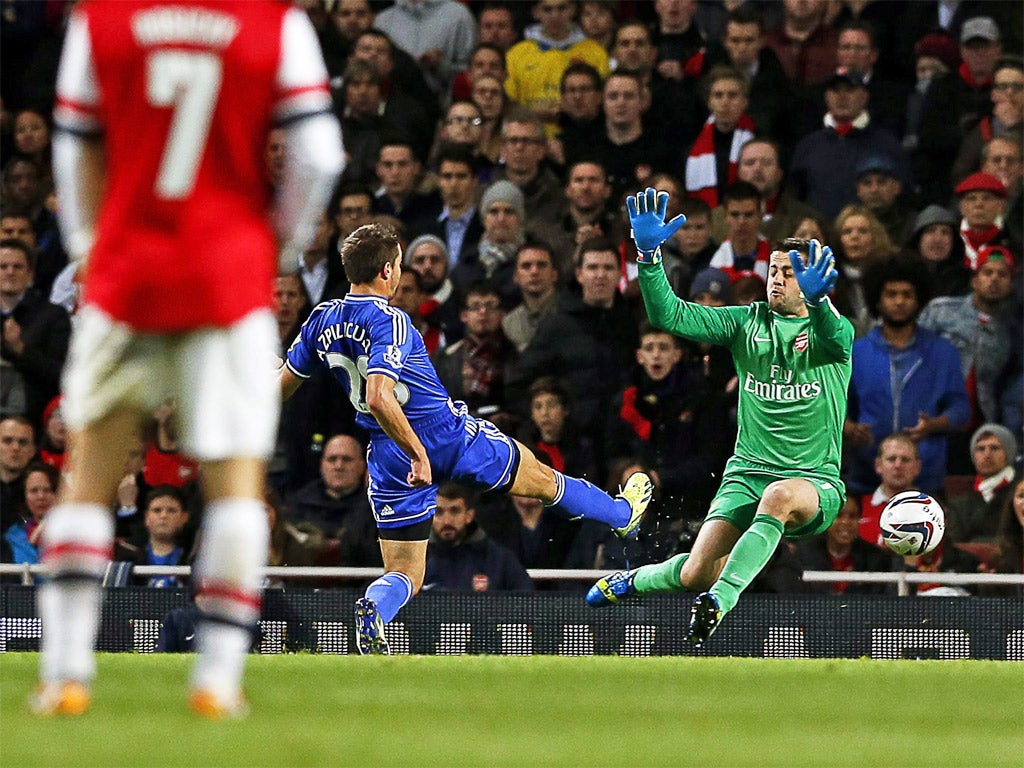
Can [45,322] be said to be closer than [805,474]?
No

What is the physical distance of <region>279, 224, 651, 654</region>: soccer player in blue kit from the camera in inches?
350

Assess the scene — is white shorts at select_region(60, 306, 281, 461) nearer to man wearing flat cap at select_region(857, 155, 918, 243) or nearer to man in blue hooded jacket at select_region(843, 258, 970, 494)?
man in blue hooded jacket at select_region(843, 258, 970, 494)

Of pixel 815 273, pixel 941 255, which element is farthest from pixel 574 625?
pixel 941 255

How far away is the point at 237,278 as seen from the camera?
5.22 meters

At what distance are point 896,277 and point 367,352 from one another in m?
4.33

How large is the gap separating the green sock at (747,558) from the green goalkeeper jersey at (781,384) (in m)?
0.40

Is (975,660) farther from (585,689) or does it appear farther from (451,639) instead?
(585,689)

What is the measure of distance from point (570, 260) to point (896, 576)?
3.42 metres

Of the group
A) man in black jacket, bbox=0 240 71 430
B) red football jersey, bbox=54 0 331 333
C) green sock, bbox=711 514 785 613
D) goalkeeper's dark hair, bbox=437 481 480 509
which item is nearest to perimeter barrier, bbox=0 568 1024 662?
goalkeeper's dark hair, bbox=437 481 480 509

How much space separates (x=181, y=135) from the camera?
203 inches

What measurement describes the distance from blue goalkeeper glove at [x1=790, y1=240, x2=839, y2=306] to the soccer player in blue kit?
5.46ft

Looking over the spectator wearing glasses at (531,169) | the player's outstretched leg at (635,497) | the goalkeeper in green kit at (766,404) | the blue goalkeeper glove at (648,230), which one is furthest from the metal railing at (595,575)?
the spectator wearing glasses at (531,169)

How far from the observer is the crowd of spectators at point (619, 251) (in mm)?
11570

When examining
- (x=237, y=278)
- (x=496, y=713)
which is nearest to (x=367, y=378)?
(x=496, y=713)
